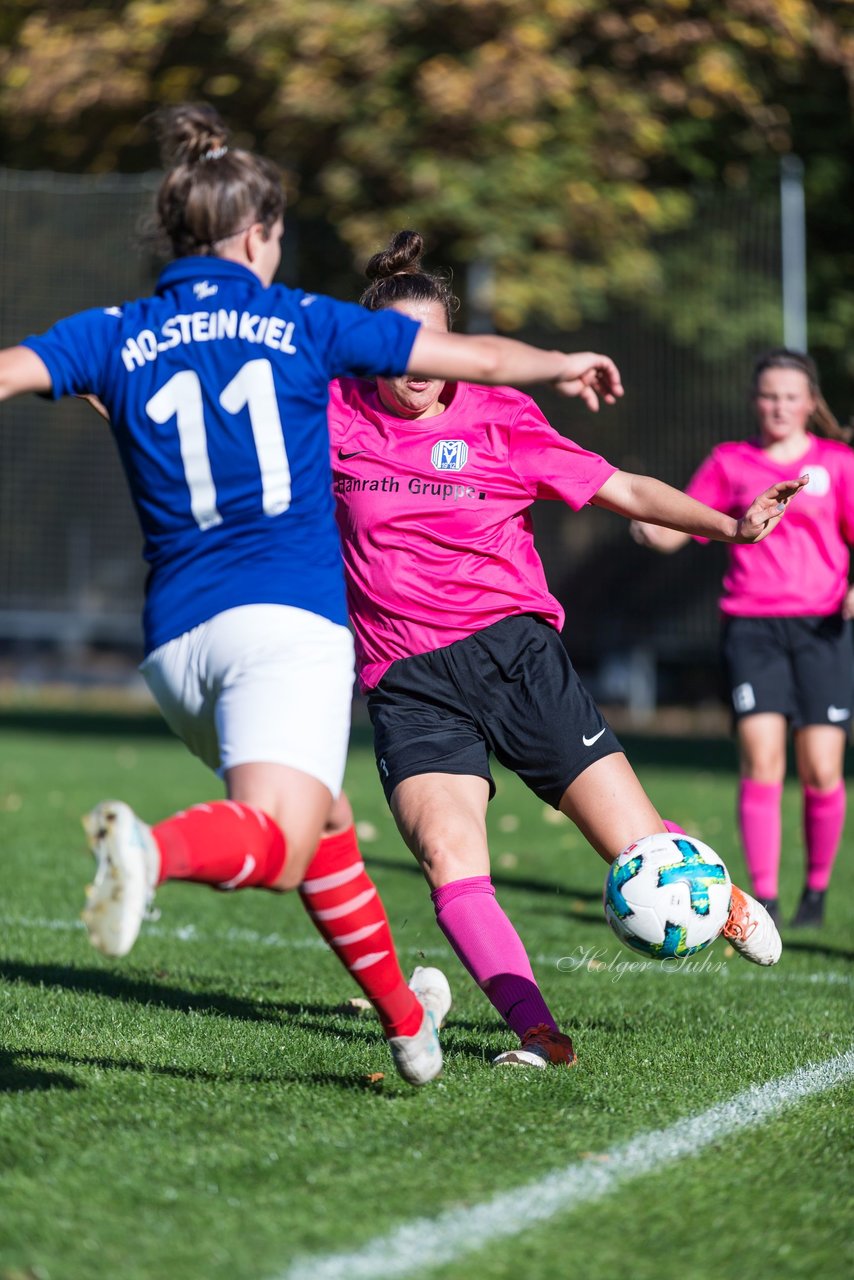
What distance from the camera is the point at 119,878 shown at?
300 cm

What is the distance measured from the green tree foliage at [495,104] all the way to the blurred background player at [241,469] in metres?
13.7

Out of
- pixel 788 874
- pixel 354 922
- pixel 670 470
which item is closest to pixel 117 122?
pixel 670 470

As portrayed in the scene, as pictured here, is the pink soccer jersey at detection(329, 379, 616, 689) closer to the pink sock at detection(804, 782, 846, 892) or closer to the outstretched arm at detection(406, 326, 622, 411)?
the outstretched arm at detection(406, 326, 622, 411)

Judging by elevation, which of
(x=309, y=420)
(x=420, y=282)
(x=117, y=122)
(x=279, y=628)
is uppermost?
(x=117, y=122)

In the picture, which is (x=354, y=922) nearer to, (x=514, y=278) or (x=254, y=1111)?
(x=254, y=1111)

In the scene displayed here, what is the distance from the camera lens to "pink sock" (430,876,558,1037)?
170 inches

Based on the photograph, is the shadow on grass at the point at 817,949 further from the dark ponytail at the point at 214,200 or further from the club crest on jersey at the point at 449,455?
the dark ponytail at the point at 214,200

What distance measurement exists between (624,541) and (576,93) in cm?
503

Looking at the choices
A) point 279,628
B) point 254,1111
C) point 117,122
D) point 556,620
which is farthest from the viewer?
point 117,122

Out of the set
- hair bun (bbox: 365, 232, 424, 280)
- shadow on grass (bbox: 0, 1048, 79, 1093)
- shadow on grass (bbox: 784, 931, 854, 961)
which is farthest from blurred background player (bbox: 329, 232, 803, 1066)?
shadow on grass (bbox: 784, 931, 854, 961)

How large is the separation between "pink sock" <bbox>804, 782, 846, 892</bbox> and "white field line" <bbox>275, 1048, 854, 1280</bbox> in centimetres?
337

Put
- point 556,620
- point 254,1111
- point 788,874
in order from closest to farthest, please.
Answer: point 254,1111 → point 556,620 → point 788,874

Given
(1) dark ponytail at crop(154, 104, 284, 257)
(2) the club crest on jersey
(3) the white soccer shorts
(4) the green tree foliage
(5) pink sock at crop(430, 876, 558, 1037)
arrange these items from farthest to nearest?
(4) the green tree foliage < (2) the club crest on jersey < (5) pink sock at crop(430, 876, 558, 1037) < (1) dark ponytail at crop(154, 104, 284, 257) < (3) the white soccer shorts

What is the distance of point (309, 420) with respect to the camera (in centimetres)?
341
